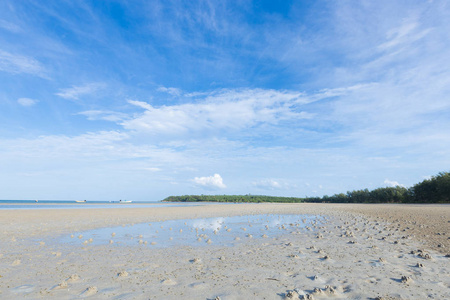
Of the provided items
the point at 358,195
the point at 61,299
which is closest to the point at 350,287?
the point at 61,299

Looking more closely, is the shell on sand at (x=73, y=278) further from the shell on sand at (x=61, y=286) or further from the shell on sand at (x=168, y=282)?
the shell on sand at (x=168, y=282)

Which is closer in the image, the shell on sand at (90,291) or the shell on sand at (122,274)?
the shell on sand at (90,291)

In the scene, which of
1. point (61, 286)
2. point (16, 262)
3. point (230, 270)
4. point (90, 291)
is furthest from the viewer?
point (16, 262)

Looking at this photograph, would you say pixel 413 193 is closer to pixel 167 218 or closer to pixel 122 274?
pixel 167 218

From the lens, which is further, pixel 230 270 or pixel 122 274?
pixel 230 270

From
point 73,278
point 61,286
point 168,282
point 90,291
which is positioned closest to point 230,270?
point 168,282

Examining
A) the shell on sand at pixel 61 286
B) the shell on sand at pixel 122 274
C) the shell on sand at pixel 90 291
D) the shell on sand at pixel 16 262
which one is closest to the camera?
the shell on sand at pixel 90 291

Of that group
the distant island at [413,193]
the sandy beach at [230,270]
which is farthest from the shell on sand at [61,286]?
the distant island at [413,193]

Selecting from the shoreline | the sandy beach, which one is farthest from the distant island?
the sandy beach

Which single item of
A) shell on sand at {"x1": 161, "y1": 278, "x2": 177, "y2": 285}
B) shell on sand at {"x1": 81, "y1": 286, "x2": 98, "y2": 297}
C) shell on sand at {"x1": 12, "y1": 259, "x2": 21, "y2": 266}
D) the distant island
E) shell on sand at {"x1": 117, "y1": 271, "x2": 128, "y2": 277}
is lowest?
shell on sand at {"x1": 81, "y1": 286, "x2": 98, "y2": 297}

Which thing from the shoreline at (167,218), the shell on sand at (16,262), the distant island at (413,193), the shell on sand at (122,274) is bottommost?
the shell on sand at (122,274)

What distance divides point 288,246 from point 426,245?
6.02 meters

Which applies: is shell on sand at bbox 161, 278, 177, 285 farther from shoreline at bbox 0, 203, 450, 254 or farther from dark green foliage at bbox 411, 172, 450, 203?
dark green foliage at bbox 411, 172, 450, 203

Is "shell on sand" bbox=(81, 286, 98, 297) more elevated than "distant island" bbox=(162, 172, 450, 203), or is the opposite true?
"distant island" bbox=(162, 172, 450, 203)
